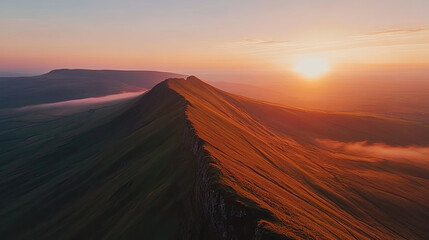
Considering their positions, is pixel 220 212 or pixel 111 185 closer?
pixel 220 212

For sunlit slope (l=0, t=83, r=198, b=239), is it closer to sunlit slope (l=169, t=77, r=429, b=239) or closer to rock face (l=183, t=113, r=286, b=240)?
rock face (l=183, t=113, r=286, b=240)

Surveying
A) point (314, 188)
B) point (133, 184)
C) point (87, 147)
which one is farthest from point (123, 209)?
point (87, 147)

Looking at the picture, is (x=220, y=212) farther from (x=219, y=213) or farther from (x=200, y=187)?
(x=200, y=187)

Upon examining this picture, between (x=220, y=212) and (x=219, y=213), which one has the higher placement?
(x=220, y=212)

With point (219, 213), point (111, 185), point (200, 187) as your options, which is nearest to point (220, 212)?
point (219, 213)

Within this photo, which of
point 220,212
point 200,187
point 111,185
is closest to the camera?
point 220,212

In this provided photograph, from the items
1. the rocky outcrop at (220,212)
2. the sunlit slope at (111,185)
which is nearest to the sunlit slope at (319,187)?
the rocky outcrop at (220,212)

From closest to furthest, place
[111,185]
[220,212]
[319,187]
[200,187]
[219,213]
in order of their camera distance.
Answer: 1. [220,212]
2. [219,213]
3. [200,187]
4. [111,185]
5. [319,187]

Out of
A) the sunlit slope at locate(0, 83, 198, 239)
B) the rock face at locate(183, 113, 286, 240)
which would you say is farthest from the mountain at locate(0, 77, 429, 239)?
the sunlit slope at locate(0, 83, 198, 239)

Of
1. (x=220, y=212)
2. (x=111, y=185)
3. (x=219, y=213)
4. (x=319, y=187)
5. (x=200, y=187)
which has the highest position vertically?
(x=200, y=187)
